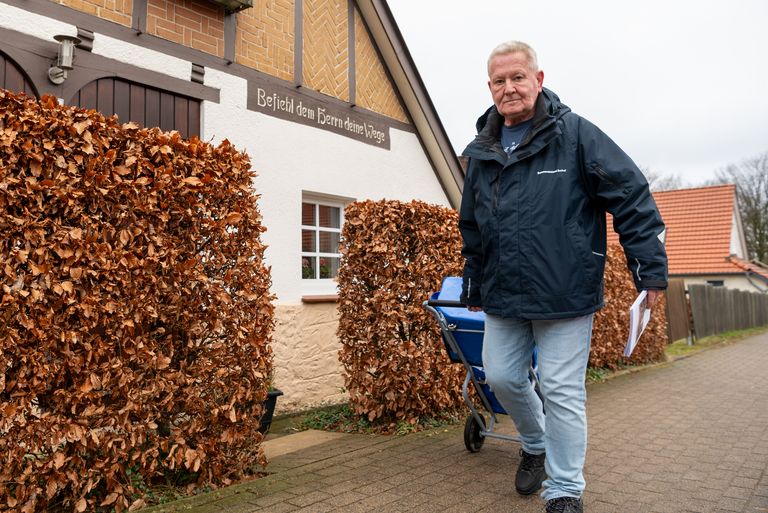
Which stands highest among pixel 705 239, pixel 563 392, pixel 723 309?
pixel 705 239

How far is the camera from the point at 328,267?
8.23m

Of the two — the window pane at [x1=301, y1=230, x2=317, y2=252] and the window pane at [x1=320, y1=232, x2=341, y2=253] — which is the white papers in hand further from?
the window pane at [x1=320, y1=232, x2=341, y2=253]

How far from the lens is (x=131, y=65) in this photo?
5934 mm

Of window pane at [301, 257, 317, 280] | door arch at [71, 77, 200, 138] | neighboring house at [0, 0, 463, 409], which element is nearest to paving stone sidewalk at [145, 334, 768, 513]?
neighboring house at [0, 0, 463, 409]

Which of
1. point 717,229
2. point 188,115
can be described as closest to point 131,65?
point 188,115

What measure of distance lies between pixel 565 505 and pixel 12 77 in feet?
16.4

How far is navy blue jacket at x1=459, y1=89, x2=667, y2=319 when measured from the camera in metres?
3.06

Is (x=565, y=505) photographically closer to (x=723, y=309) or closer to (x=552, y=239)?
(x=552, y=239)

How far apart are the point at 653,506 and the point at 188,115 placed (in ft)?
17.3

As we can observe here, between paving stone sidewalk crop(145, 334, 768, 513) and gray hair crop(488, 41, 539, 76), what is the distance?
2.37m

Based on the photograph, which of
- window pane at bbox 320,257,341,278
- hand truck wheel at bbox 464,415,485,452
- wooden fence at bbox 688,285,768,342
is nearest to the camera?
hand truck wheel at bbox 464,415,485,452

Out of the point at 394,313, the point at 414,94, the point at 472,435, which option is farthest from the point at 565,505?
the point at 414,94

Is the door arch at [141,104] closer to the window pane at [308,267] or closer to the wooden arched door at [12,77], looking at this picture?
the wooden arched door at [12,77]

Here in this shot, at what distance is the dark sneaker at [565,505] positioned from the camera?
9.89ft
